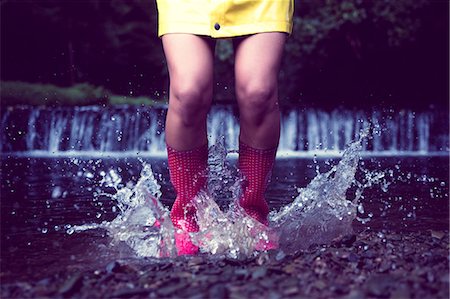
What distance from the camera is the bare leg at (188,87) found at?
317 cm

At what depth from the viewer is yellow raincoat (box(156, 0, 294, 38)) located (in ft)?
10.6

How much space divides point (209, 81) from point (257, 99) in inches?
8.3

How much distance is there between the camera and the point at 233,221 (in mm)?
3336

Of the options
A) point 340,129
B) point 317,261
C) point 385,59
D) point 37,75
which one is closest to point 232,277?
point 317,261

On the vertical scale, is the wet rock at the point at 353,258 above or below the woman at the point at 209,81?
below

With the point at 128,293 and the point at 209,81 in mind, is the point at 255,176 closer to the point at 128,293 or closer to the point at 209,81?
the point at 209,81

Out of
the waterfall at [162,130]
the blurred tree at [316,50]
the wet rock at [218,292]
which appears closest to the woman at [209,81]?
the wet rock at [218,292]

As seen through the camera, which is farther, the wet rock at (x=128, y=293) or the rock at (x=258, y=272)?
the rock at (x=258, y=272)

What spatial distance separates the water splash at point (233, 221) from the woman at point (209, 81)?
73 mm

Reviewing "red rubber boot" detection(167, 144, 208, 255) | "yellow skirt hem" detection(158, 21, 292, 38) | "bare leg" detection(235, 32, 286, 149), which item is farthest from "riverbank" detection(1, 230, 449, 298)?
"yellow skirt hem" detection(158, 21, 292, 38)

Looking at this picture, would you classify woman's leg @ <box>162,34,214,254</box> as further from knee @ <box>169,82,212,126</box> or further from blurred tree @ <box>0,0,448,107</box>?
blurred tree @ <box>0,0,448,107</box>

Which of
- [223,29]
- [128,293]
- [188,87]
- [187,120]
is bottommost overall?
[128,293]

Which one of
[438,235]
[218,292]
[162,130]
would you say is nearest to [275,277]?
[218,292]

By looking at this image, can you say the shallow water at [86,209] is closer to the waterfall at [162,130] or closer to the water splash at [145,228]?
the water splash at [145,228]
